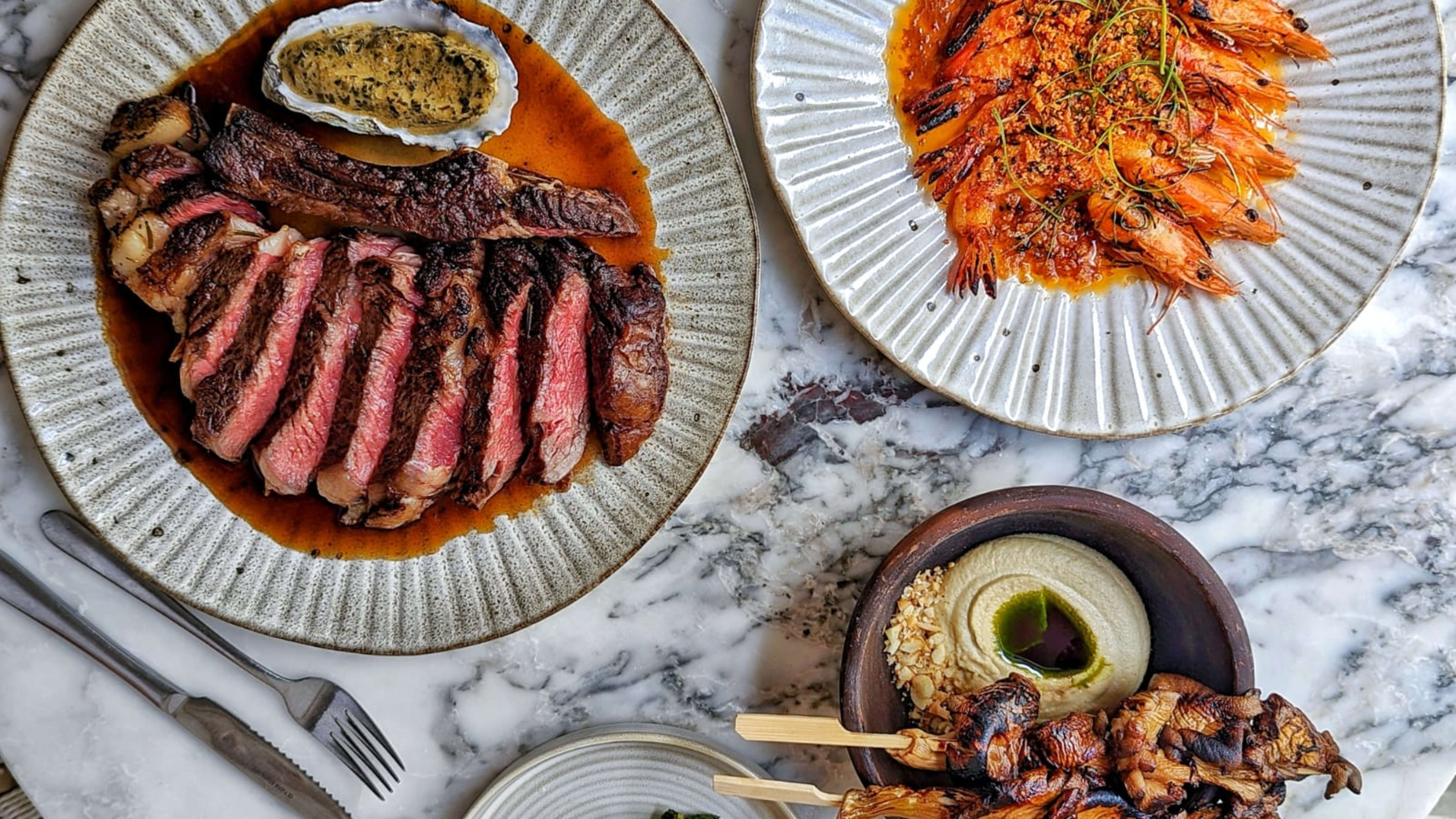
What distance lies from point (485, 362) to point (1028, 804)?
1680mm

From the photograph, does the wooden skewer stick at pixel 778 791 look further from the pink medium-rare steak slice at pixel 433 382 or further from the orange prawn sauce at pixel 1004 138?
the orange prawn sauce at pixel 1004 138

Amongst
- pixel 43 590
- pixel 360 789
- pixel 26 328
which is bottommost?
pixel 360 789

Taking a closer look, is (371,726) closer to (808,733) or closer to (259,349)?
(259,349)

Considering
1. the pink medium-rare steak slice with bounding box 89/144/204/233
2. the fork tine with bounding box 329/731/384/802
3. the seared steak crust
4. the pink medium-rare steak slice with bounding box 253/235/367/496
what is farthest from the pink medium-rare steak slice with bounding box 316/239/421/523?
the fork tine with bounding box 329/731/384/802

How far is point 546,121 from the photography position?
7.88 feet

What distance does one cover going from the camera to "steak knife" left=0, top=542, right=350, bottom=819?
8.07 feet

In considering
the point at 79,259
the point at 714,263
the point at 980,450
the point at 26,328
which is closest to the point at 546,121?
the point at 714,263

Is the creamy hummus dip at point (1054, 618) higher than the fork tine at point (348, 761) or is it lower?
higher

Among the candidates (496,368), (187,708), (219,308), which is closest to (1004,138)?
(496,368)

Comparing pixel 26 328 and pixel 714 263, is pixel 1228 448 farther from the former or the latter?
pixel 26 328

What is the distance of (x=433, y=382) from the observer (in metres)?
2.26

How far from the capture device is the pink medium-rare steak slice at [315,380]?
88.4 inches

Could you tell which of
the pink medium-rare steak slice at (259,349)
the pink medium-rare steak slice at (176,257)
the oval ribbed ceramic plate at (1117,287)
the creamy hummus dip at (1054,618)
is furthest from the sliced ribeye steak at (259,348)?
the creamy hummus dip at (1054,618)

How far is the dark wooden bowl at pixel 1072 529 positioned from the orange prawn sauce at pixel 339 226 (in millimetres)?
844
